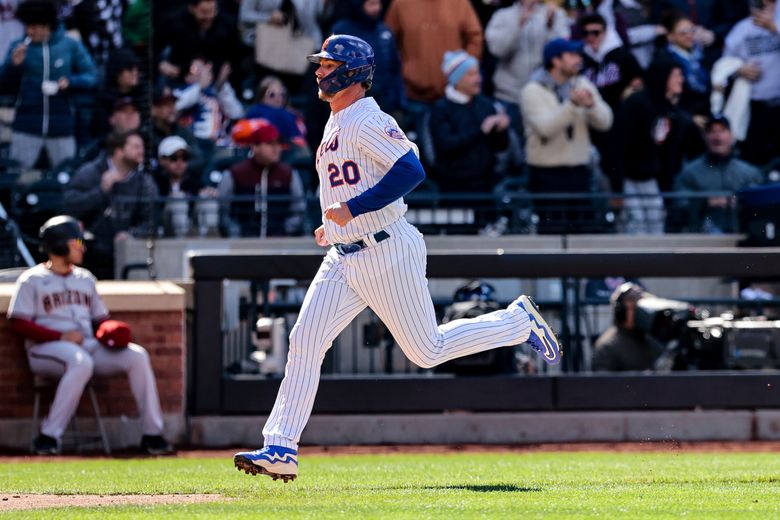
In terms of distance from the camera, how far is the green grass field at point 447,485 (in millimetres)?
5340

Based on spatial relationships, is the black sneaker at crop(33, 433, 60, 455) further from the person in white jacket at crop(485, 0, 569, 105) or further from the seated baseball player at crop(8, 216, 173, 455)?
the person in white jacket at crop(485, 0, 569, 105)

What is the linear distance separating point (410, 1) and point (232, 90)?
1.94 meters

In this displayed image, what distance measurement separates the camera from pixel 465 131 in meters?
13.2

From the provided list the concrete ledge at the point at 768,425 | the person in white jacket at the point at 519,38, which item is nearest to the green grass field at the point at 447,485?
the concrete ledge at the point at 768,425

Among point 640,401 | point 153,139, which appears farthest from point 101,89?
point 640,401

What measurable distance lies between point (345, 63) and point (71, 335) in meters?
4.44

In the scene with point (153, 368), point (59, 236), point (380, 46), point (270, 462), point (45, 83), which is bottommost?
point (153, 368)

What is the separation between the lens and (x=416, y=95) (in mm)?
13930

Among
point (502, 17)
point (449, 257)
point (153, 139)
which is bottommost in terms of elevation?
point (449, 257)

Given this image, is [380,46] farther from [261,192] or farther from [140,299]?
[140,299]

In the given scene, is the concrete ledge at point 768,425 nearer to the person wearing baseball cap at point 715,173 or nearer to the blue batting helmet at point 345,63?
the person wearing baseball cap at point 715,173

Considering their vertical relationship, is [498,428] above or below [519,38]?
below

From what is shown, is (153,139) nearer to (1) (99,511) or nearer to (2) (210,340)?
(2) (210,340)

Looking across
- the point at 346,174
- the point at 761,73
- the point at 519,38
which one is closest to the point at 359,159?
the point at 346,174
